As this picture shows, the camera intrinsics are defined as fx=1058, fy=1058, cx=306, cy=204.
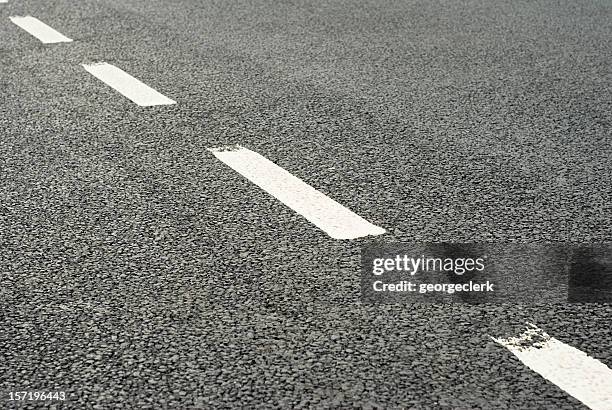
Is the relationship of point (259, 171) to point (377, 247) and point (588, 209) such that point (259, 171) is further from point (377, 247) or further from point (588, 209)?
point (588, 209)

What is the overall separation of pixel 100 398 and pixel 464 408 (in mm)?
911

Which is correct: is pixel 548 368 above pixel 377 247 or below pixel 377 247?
→ below

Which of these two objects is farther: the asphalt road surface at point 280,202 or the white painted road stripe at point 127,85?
the white painted road stripe at point 127,85

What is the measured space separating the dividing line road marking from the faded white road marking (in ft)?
3.01

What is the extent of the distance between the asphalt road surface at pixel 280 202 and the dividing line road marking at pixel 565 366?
21 millimetres

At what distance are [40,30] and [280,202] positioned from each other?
4.16 m

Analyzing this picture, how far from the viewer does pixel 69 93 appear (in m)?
5.79

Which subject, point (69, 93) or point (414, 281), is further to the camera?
point (69, 93)

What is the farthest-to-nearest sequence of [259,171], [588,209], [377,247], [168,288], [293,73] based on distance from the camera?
1. [293,73]
2. [259,171]
3. [588,209]
4. [377,247]
5. [168,288]

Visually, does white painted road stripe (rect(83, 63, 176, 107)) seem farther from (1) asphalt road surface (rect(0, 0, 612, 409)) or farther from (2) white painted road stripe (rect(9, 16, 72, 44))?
(2) white painted road stripe (rect(9, 16, 72, 44))

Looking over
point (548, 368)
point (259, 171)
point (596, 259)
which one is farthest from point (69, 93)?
point (548, 368)

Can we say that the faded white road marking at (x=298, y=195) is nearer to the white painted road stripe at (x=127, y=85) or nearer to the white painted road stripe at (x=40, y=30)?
the white painted road stripe at (x=127, y=85)

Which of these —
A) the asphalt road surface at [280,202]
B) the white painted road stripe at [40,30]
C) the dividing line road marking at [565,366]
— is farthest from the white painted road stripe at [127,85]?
the dividing line road marking at [565,366]

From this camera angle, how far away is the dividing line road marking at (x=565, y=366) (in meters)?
2.65
